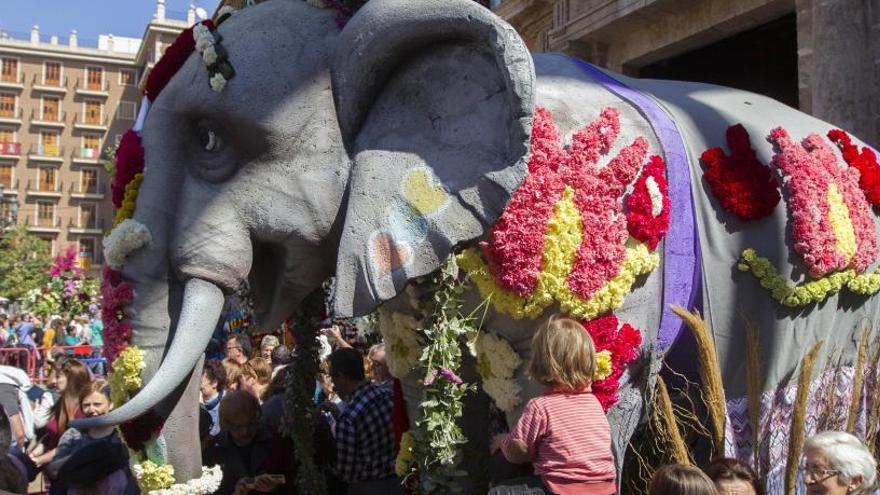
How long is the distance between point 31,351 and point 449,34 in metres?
15.2

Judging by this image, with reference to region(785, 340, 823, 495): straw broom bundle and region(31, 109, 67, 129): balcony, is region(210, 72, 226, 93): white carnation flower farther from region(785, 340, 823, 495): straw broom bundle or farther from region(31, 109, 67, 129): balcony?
region(31, 109, 67, 129): balcony

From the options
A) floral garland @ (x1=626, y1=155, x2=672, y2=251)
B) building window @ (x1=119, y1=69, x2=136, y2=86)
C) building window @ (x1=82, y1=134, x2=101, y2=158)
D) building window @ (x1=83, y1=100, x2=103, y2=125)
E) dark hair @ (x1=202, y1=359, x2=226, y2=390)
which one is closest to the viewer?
floral garland @ (x1=626, y1=155, x2=672, y2=251)

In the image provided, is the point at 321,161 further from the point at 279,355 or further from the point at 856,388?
the point at 279,355

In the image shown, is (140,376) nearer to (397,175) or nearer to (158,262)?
(158,262)

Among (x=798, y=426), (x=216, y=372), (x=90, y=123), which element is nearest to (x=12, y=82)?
(x=90, y=123)

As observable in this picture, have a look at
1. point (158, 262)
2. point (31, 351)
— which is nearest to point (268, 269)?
point (158, 262)

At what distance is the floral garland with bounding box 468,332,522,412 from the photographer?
3523 millimetres

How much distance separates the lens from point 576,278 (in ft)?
11.0

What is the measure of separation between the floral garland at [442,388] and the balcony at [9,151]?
236 feet

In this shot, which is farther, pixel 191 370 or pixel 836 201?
pixel 836 201

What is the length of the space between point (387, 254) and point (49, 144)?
2888 inches

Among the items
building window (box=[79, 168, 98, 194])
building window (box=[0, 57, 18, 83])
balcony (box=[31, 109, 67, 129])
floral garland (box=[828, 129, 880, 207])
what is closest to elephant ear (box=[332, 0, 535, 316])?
floral garland (box=[828, 129, 880, 207])

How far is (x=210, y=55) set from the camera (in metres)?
3.40

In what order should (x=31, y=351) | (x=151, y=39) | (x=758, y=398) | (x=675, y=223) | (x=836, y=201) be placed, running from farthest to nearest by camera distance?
(x=151, y=39) → (x=31, y=351) → (x=836, y=201) → (x=758, y=398) → (x=675, y=223)
